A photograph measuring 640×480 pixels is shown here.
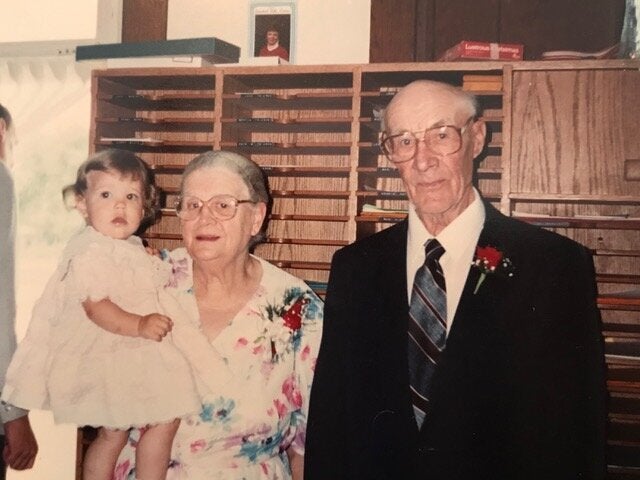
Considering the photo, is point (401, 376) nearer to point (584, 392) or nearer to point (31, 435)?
point (584, 392)

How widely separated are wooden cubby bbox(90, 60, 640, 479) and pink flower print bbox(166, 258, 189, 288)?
408 mm

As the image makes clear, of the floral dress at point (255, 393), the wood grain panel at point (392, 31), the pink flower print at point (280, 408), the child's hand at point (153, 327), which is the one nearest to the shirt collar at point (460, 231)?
the floral dress at point (255, 393)

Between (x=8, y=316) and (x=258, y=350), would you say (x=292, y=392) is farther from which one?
(x=8, y=316)

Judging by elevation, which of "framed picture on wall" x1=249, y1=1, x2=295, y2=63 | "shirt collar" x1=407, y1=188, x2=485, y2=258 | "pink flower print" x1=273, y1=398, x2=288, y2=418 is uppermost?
"framed picture on wall" x1=249, y1=1, x2=295, y2=63

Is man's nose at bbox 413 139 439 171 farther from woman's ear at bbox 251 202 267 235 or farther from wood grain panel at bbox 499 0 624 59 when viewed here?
wood grain panel at bbox 499 0 624 59

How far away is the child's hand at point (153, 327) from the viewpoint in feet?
4.19

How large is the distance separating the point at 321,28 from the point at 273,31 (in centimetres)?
17

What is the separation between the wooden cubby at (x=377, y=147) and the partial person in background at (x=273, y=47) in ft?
0.20

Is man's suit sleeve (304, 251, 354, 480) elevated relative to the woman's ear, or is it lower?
lower

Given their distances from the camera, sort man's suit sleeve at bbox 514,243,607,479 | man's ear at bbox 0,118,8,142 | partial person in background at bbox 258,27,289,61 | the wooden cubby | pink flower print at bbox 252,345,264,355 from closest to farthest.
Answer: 1. man's suit sleeve at bbox 514,243,607,479
2. pink flower print at bbox 252,345,264,355
3. man's ear at bbox 0,118,8,142
4. the wooden cubby
5. partial person in background at bbox 258,27,289,61

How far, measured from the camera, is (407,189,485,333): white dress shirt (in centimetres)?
124

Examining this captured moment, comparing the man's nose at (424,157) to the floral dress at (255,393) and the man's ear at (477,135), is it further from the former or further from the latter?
the floral dress at (255,393)

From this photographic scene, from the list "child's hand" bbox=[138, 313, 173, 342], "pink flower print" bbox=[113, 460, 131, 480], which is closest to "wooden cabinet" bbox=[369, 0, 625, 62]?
"child's hand" bbox=[138, 313, 173, 342]

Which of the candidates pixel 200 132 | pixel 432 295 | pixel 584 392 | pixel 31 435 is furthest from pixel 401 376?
pixel 200 132
